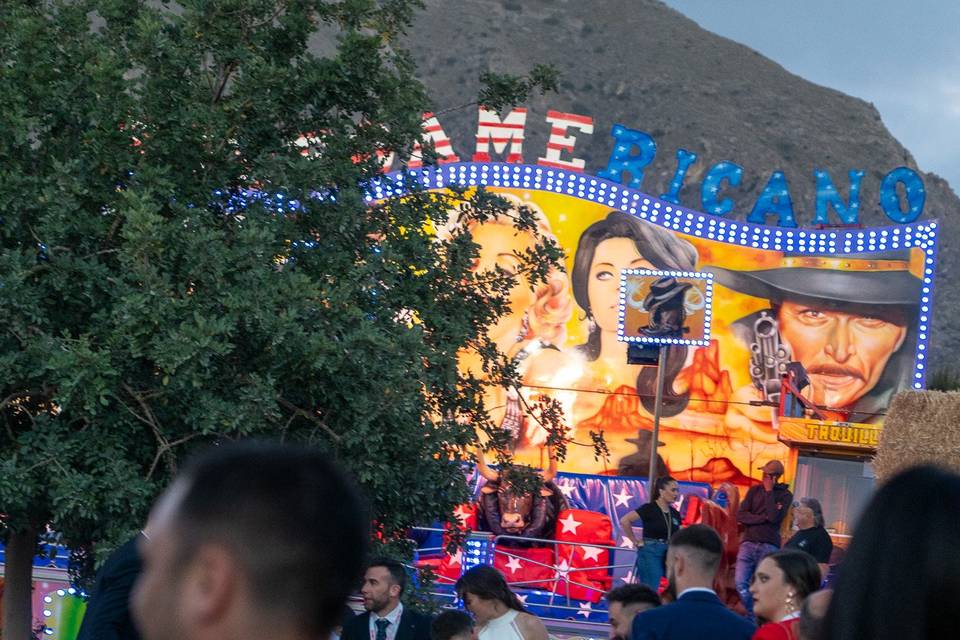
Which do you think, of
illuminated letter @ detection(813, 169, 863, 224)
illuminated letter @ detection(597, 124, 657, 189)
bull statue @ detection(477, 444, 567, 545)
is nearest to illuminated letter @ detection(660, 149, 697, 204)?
illuminated letter @ detection(597, 124, 657, 189)

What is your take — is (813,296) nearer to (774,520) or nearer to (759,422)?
(759,422)

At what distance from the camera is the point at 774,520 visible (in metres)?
13.6

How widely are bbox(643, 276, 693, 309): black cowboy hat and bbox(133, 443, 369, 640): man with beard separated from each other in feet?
51.7

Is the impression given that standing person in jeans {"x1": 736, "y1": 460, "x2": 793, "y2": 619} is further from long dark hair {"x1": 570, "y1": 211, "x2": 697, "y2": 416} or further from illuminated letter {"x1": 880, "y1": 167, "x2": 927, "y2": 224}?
illuminated letter {"x1": 880, "y1": 167, "x2": 927, "y2": 224}

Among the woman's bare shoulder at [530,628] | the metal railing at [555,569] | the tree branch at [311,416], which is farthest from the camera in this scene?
the metal railing at [555,569]

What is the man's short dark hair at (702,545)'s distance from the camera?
5.31 meters

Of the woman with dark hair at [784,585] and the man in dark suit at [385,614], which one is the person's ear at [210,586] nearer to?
the woman with dark hair at [784,585]

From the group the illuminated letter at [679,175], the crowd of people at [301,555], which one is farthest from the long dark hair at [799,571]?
the illuminated letter at [679,175]

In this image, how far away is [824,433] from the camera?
20.8m

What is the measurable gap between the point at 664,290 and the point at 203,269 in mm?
10981

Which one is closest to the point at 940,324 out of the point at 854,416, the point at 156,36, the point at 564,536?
the point at 854,416

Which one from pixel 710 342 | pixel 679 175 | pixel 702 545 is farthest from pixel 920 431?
pixel 679 175

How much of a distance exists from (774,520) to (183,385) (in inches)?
313

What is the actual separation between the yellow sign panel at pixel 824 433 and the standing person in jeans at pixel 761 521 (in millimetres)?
7093
